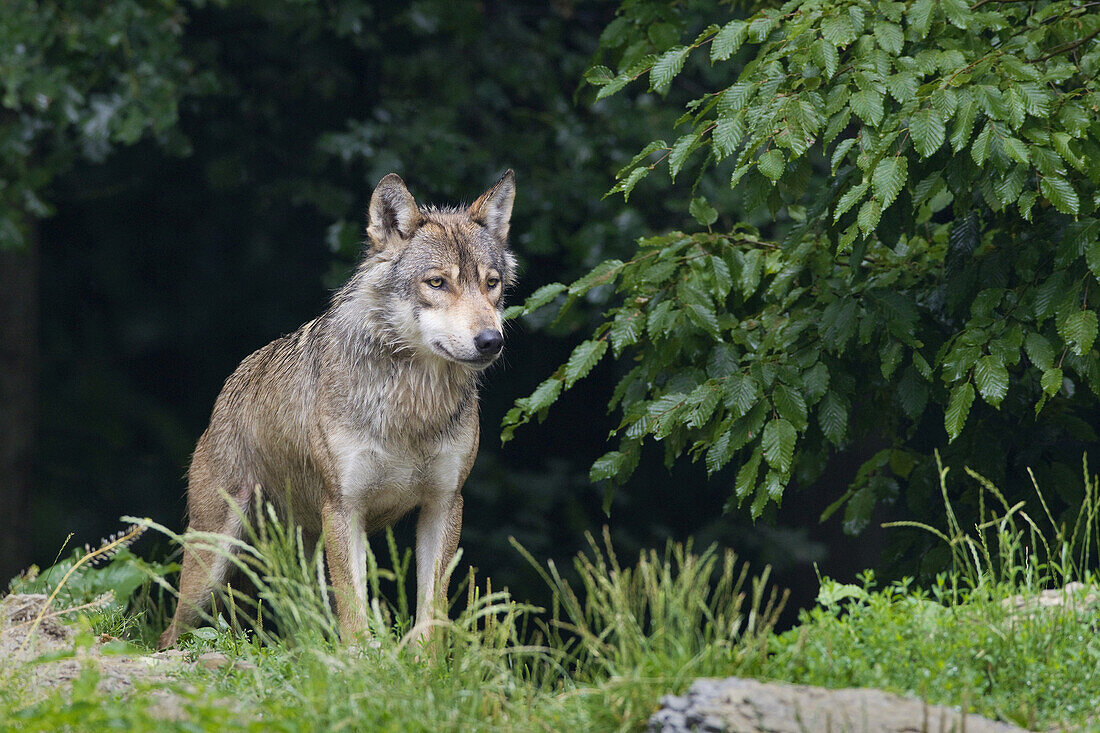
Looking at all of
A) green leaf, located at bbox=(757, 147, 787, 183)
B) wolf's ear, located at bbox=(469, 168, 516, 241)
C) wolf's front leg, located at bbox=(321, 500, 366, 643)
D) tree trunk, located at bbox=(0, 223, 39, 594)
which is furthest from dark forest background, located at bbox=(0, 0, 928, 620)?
green leaf, located at bbox=(757, 147, 787, 183)

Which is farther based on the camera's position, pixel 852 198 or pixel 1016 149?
pixel 852 198

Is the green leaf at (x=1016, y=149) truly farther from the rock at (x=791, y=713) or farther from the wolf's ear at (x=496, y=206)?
the wolf's ear at (x=496, y=206)

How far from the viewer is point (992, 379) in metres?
4.43

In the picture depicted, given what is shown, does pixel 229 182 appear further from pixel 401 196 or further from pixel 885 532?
pixel 885 532

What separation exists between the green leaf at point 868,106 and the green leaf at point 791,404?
3.55 ft

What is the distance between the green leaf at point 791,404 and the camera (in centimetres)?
470

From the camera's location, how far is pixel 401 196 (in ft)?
17.8

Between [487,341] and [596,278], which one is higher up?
[596,278]

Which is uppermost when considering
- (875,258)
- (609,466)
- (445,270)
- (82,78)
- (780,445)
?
(82,78)

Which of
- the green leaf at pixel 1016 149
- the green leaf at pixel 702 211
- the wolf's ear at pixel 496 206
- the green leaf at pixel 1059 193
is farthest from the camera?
the wolf's ear at pixel 496 206

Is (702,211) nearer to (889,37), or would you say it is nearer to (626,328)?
(626,328)

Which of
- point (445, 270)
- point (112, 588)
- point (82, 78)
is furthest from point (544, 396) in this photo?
point (82, 78)

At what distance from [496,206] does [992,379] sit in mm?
2416

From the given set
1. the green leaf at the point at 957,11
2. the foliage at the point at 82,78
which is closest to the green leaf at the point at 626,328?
the green leaf at the point at 957,11
